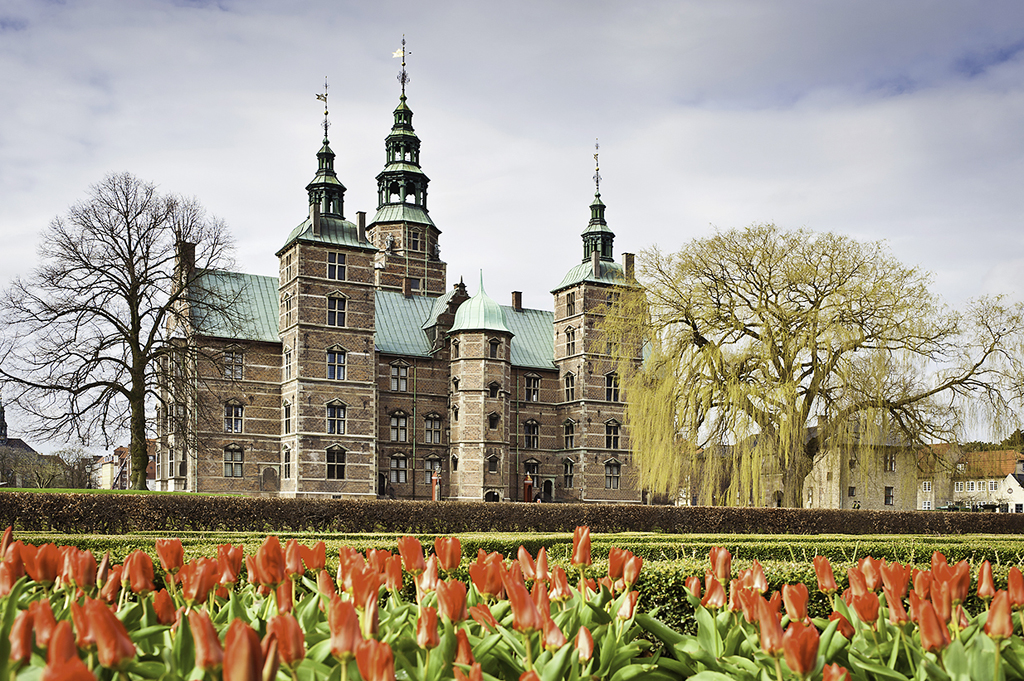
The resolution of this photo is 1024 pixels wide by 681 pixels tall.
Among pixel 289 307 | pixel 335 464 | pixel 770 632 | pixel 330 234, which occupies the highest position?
pixel 330 234

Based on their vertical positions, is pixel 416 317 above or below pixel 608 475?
above

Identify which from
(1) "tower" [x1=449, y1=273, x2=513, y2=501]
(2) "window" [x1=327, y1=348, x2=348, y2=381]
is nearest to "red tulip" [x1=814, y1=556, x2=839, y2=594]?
(2) "window" [x1=327, y1=348, x2=348, y2=381]

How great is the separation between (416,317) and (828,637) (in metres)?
43.7

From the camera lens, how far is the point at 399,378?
43.2 m

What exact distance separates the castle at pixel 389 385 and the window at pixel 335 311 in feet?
0.21

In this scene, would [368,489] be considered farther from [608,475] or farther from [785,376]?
[785,376]

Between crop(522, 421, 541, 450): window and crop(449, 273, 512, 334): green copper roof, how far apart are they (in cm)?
558

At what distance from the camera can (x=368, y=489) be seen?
38.7m

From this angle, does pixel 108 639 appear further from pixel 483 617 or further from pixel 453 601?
pixel 483 617

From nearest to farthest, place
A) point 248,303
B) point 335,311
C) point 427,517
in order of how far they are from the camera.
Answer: point 427,517 < point 335,311 < point 248,303

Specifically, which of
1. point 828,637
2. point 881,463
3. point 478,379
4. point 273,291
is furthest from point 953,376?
point 273,291

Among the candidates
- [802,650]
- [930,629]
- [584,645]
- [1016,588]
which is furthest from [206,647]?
[1016,588]

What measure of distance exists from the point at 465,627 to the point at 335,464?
118ft

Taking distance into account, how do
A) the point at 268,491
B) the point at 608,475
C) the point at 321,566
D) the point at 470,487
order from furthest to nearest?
the point at 608,475, the point at 470,487, the point at 268,491, the point at 321,566
